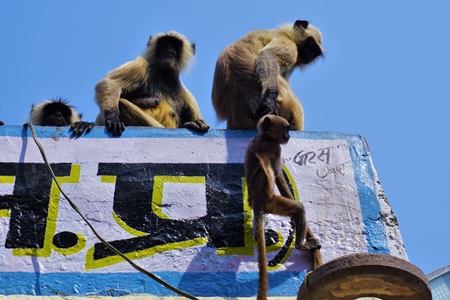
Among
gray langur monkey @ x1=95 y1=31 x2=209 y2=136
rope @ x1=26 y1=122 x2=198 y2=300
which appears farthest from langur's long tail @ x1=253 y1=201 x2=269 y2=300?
gray langur monkey @ x1=95 y1=31 x2=209 y2=136

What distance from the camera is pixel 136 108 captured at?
297 inches

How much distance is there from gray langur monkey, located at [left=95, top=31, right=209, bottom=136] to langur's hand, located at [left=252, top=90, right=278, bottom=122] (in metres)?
1.08

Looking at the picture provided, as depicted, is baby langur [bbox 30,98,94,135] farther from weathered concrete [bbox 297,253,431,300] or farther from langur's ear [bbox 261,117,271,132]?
weathered concrete [bbox 297,253,431,300]

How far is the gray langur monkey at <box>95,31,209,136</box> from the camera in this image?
7488 mm

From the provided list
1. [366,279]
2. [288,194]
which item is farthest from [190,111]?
[366,279]

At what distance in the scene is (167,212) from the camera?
5.39m

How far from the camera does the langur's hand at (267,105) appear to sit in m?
6.77

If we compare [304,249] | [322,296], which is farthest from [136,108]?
[322,296]

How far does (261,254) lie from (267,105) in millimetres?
2519

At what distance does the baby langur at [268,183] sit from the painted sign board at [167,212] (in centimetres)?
40

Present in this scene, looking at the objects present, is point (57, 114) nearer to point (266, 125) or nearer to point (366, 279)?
point (266, 125)

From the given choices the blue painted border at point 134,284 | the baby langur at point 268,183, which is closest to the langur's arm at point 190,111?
the baby langur at point 268,183

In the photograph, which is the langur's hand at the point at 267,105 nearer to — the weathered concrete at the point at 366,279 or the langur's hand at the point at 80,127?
the langur's hand at the point at 80,127

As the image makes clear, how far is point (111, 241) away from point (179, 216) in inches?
20.3
